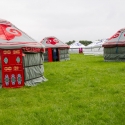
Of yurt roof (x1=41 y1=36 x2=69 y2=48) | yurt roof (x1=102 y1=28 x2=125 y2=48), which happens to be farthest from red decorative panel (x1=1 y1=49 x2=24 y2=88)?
yurt roof (x1=41 y1=36 x2=69 y2=48)

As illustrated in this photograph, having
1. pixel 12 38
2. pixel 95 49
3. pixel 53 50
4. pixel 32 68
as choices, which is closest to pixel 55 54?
pixel 53 50

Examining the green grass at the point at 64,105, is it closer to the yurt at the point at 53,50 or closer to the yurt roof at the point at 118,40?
the yurt roof at the point at 118,40

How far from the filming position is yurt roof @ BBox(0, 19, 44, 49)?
885cm

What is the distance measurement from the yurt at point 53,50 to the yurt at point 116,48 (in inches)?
183

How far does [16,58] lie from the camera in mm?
8898

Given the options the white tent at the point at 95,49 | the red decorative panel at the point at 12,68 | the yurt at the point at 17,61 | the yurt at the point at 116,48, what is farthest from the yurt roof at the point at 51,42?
the red decorative panel at the point at 12,68

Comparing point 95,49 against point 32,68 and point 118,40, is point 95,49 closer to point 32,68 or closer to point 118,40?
point 118,40

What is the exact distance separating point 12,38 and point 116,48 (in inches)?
396

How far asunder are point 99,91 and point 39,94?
1955 mm

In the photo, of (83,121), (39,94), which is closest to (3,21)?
(39,94)

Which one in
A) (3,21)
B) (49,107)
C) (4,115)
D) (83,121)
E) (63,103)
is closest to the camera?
(83,121)

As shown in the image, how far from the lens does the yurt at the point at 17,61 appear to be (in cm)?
881

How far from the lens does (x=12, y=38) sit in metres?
9.42

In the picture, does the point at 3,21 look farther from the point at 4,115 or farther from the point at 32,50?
the point at 4,115
